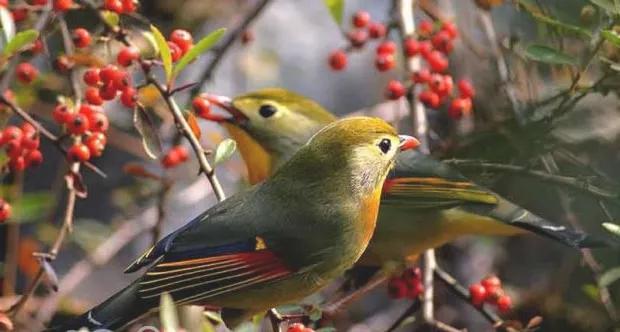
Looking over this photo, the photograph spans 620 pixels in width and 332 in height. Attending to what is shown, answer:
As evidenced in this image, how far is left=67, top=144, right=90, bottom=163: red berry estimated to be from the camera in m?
2.60

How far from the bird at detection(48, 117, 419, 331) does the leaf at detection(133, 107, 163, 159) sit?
0.65 ft

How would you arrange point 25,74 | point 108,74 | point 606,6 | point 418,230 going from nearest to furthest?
point 606,6, point 108,74, point 25,74, point 418,230

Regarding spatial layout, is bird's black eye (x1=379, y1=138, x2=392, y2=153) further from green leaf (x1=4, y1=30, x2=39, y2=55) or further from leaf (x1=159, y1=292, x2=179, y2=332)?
leaf (x1=159, y1=292, x2=179, y2=332)

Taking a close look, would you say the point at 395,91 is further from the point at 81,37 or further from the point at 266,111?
the point at 81,37

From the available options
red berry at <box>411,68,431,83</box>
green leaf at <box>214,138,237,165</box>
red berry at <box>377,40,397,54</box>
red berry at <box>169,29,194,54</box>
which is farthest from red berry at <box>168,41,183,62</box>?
red berry at <box>377,40,397,54</box>

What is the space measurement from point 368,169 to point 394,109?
1.51 meters

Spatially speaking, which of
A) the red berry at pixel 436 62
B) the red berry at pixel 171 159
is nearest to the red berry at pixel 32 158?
the red berry at pixel 171 159

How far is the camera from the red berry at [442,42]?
3.46m

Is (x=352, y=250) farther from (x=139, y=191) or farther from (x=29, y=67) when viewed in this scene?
(x=139, y=191)

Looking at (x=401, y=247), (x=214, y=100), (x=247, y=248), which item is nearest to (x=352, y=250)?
(x=247, y=248)

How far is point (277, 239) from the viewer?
2533 millimetres

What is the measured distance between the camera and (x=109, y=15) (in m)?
2.68

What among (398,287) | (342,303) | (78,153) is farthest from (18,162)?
(398,287)

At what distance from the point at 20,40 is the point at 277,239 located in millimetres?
738
